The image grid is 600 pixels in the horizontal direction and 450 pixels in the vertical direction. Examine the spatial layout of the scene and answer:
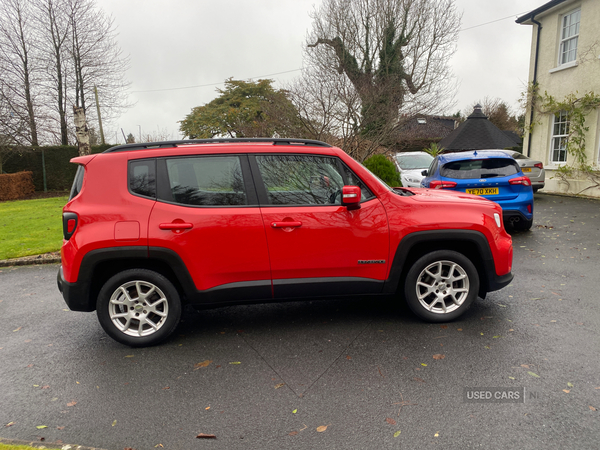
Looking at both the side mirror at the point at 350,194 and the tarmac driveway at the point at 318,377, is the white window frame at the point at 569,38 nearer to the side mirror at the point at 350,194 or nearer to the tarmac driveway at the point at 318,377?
the tarmac driveway at the point at 318,377

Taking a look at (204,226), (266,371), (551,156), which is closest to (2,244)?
(204,226)

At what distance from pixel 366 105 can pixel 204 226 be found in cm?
1120

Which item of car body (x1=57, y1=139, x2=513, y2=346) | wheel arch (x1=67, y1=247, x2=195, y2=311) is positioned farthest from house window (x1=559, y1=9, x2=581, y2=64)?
wheel arch (x1=67, y1=247, x2=195, y2=311)

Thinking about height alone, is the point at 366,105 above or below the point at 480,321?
above

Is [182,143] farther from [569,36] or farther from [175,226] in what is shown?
[569,36]

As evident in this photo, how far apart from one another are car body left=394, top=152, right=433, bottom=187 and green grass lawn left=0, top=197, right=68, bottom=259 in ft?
32.9

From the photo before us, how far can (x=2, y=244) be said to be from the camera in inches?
370

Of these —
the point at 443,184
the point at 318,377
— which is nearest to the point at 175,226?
the point at 318,377

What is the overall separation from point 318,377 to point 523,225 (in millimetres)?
7391

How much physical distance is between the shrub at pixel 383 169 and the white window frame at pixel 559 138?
8.19 meters

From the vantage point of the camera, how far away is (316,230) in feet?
13.5

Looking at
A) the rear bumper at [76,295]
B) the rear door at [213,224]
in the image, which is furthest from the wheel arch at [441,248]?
the rear bumper at [76,295]

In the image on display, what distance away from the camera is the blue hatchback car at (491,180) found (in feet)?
27.2

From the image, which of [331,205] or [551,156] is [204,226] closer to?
[331,205]
